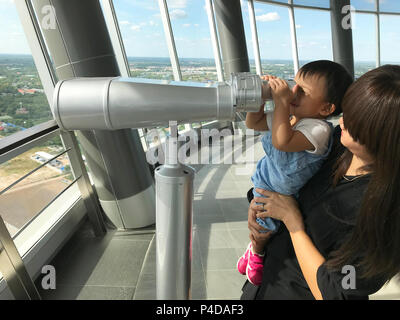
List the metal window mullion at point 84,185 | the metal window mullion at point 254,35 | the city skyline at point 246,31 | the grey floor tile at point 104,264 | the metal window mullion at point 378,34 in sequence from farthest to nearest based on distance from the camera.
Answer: the metal window mullion at point 378,34, the metal window mullion at point 254,35, the city skyline at point 246,31, the metal window mullion at point 84,185, the grey floor tile at point 104,264

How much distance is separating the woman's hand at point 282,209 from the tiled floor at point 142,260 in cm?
122

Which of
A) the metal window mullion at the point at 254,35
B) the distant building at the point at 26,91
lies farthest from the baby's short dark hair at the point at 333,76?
the metal window mullion at the point at 254,35

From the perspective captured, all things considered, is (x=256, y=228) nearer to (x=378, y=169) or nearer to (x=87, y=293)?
(x=378, y=169)

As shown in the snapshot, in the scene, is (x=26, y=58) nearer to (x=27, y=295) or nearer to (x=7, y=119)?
(x=7, y=119)

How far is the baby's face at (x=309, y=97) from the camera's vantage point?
2.90ft

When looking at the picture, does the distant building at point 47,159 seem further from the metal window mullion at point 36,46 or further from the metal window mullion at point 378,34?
the metal window mullion at point 378,34

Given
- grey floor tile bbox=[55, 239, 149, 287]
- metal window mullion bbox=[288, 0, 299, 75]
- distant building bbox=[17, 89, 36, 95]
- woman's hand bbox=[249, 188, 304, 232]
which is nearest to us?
woman's hand bbox=[249, 188, 304, 232]

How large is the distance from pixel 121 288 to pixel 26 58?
235 cm

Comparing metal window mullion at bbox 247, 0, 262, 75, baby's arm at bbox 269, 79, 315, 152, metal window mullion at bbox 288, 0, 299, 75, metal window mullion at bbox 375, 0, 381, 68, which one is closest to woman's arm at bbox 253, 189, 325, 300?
baby's arm at bbox 269, 79, 315, 152

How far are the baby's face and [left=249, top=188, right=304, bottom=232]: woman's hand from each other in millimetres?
316

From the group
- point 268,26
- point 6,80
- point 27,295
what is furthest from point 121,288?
point 268,26

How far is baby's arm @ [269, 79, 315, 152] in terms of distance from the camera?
67 cm

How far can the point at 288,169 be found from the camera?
3.05 ft

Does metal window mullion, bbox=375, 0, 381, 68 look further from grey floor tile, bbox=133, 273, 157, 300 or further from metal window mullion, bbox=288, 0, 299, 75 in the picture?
grey floor tile, bbox=133, 273, 157, 300
